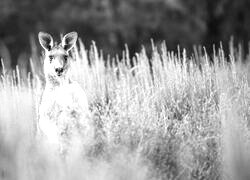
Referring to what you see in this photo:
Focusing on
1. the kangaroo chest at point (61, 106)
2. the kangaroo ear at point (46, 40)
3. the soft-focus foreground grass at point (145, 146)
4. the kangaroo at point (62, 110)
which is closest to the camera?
the soft-focus foreground grass at point (145, 146)

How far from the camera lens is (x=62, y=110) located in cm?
531

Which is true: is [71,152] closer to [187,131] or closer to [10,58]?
[187,131]

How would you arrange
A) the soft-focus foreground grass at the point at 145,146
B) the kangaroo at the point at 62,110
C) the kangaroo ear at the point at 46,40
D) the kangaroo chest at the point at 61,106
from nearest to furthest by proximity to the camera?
the soft-focus foreground grass at the point at 145,146, the kangaroo at the point at 62,110, the kangaroo chest at the point at 61,106, the kangaroo ear at the point at 46,40

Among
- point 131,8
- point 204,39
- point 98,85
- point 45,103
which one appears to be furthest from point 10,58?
point 45,103

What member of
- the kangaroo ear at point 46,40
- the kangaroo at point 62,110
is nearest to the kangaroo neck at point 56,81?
the kangaroo at point 62,110

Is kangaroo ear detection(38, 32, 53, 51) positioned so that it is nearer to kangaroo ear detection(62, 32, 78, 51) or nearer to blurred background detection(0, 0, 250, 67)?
kangaroo ear detection(62, 32, 78, 51)

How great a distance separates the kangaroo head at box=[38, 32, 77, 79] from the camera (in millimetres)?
5520

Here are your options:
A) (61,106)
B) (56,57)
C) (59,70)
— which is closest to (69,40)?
(56,57)

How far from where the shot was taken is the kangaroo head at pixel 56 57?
217 inches

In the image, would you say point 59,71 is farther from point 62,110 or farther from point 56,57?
point 62,110

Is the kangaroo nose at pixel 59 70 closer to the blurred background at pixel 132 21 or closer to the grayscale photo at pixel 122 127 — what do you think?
the grayscale photo at pixel 122 127

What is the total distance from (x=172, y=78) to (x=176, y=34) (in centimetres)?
1114

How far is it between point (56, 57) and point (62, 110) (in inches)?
22.8

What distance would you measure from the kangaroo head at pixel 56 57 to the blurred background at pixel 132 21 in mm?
11670
